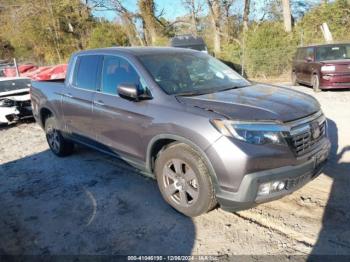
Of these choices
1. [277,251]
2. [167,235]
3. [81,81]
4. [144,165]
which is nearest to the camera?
[277,251]

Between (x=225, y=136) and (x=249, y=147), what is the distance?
24cm

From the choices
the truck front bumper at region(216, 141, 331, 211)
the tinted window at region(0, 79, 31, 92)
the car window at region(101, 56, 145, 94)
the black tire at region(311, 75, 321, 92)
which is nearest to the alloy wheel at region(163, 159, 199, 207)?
the truck front bumper at region(216, 141, 331, 211)

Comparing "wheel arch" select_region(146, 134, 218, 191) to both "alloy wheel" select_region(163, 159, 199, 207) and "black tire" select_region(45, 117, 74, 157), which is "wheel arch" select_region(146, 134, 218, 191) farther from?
"black tire" select_region(45, 117, 74, 157)

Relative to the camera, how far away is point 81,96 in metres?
5.32

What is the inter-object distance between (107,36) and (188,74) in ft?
88.7

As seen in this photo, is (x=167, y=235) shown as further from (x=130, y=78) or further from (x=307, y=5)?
(x=307, y=5)

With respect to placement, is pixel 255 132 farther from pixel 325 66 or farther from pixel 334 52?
pixel 334 52

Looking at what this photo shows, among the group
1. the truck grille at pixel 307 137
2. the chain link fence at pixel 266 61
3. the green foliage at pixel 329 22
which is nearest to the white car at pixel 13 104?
the truck grille at pixel 307 137

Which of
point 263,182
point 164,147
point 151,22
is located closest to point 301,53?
point 164,147

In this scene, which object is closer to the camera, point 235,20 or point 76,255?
point 76,255

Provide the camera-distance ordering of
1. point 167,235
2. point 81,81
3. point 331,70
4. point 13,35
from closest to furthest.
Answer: point 167,235 < point 81,81 < point 331,70 < point 13,35

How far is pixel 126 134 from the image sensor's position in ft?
14.6

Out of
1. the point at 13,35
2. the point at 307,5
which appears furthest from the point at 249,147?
the point at 13,35

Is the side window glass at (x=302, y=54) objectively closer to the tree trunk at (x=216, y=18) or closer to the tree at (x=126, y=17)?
the tree trunk at (x=216, y=18)
